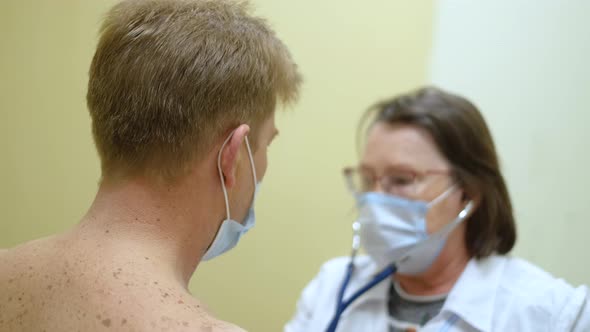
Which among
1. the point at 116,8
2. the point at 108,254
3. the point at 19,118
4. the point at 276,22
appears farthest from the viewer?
the point at 276,22

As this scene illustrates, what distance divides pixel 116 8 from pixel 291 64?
302 mm

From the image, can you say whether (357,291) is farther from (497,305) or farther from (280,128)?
(280,128)

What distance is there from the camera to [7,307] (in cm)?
68

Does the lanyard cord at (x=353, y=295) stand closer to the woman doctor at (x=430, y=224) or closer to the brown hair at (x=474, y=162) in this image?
the woman doctor at (x=430, y=224)

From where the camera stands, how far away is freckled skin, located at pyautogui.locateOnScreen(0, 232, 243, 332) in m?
0.61

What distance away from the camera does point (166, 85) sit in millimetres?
712

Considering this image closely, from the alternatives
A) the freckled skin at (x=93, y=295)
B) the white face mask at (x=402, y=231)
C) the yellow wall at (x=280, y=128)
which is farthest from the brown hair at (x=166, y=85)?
the yellow wall at (x=280, y=128)

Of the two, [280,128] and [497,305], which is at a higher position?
[280,128]

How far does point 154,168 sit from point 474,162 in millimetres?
982

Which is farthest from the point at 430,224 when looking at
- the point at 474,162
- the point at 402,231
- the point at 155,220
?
the point at 155,220

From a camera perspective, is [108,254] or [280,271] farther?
[280,271]

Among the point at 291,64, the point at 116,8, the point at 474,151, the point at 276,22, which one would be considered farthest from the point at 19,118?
the point at 474,151

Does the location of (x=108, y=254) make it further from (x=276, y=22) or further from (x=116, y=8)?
(x=276, y=22)

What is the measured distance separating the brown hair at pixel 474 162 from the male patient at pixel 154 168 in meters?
0.73
